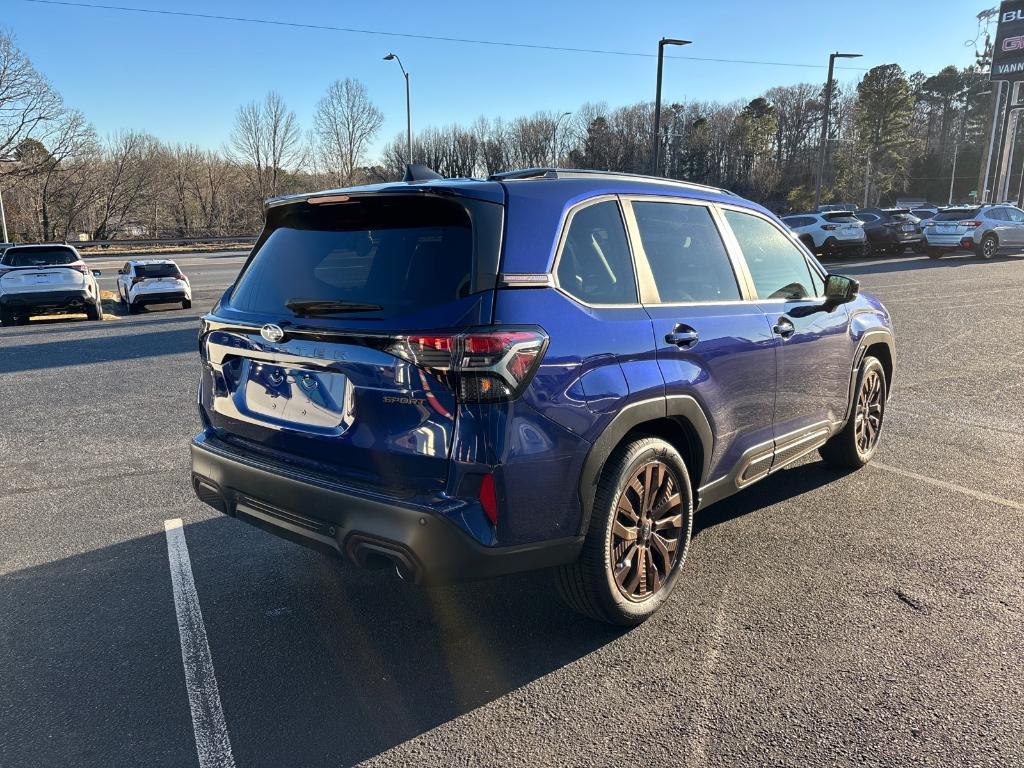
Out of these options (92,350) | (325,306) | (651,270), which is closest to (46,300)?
(92,350)

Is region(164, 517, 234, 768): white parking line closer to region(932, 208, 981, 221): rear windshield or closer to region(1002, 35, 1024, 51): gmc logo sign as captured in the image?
region(932, 208, 981, 221): rear windshield

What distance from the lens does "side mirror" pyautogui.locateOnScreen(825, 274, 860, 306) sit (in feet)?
14.5

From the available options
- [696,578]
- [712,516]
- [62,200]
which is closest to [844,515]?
[712,516]

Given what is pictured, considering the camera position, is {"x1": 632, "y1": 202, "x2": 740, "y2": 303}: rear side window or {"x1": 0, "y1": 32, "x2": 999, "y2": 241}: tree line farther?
{"x1": 0, "y1": 32, "x2": 999, "y2": 241}: tree line

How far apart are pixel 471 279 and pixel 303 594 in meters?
1.85

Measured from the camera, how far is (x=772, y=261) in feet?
13.6

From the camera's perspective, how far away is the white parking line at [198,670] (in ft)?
7.97

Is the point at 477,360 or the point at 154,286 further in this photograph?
the point at 154,286

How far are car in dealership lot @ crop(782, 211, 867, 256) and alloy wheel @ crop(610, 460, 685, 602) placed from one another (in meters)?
24.3

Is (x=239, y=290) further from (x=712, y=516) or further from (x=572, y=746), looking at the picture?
(x=712, y=516)

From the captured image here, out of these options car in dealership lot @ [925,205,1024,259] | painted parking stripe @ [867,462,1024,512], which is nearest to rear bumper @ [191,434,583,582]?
painted parking stripe @ [867,462,1024,512]

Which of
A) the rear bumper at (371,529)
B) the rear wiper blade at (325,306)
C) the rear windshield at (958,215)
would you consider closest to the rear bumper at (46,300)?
the rear bumper at (371,529)

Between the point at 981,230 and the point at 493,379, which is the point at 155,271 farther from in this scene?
the point at 981,230

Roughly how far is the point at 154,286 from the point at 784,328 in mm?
17332
